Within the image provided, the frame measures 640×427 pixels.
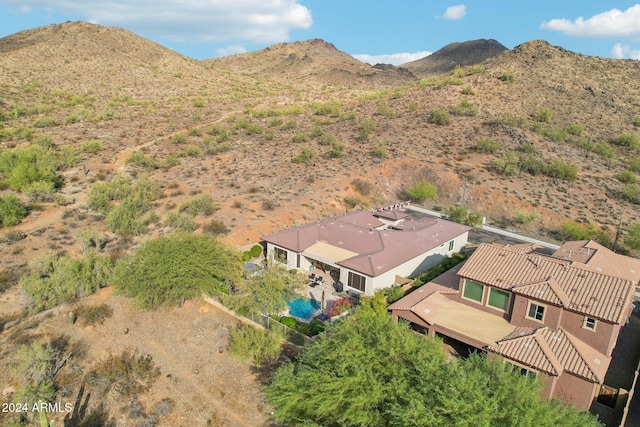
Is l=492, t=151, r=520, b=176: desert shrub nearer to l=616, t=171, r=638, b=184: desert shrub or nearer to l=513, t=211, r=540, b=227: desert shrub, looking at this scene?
l=513, t=211, r=540, b=227: desert shrub

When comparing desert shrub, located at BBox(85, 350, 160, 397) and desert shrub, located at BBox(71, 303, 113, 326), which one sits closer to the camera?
desert shrub, located at BBox(85, 350, 160, 397)

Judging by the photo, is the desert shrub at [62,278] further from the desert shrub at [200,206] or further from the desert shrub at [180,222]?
the desert shrub at [200,206]

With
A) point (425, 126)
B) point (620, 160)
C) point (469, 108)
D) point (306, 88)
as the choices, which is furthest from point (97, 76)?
point (620, 160)

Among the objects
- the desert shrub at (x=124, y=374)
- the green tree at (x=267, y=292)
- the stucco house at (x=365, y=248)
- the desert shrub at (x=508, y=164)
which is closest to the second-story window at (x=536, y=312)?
the stucco house at (x=365, y=248)

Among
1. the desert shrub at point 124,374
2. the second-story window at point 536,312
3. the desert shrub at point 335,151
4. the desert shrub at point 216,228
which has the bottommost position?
the desert shrub at point 124,374

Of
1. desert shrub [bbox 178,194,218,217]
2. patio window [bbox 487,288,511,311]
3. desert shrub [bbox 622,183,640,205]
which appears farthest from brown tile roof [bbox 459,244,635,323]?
desert shrub [bbox 622,183,640,205]

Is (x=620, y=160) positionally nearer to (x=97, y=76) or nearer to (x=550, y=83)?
Answer: (x=550, y=83)
